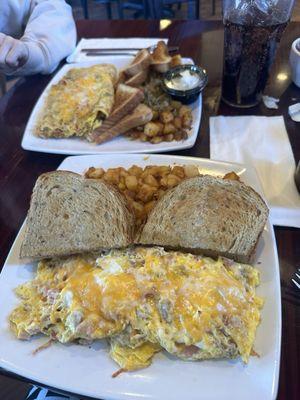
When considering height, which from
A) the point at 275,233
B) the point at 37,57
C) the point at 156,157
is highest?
the point at 37,57

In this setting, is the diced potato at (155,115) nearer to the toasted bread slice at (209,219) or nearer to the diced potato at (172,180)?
the diced potato at (172,180)

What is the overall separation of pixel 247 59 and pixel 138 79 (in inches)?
21.8

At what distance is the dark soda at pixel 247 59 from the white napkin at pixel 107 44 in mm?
688

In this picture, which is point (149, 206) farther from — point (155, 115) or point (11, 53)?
point (11, 53)

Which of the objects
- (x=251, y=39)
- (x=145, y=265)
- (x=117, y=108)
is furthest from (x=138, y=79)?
(x=145, y=265)

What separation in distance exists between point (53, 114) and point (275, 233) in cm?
112

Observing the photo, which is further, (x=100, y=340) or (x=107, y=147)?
(x=107, y=147)

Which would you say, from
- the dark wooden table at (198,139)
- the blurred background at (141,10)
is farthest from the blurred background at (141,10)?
the dark wooden table at (198,139)

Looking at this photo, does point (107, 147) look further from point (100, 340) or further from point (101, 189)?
point (100, 340)

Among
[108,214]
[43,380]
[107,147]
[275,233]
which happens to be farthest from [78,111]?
[43,380]

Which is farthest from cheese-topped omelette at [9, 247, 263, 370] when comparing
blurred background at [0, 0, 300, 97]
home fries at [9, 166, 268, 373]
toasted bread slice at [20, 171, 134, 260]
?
blurred background at [0, 0, 300, 97]

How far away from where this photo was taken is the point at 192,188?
1216mm

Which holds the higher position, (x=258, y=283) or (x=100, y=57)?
(x=100, y=57)

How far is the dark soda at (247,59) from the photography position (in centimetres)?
150
